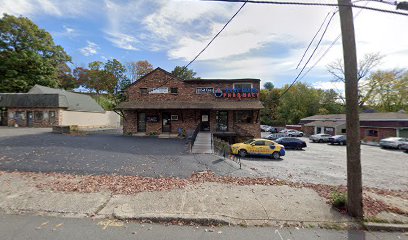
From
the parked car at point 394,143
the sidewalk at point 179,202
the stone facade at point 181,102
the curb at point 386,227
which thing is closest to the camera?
the curb at point 386,227

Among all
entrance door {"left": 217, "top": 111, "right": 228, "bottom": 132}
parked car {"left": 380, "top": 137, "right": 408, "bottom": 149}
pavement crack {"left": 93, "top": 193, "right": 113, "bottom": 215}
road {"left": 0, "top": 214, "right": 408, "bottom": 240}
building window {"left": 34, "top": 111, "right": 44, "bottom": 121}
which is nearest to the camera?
road {"left": 0, "top": 214, "right": 408, "bottom": 240}

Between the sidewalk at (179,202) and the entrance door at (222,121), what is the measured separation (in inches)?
574

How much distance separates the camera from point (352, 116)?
4758 millimetres

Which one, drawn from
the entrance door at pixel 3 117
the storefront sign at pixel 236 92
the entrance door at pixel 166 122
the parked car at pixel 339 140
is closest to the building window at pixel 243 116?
the storefront sign at pixel 236 92

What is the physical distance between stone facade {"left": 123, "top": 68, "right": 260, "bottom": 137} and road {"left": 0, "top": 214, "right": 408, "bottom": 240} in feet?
54.3

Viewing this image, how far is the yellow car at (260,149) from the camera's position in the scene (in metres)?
14.9

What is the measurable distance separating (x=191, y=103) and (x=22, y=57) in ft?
115

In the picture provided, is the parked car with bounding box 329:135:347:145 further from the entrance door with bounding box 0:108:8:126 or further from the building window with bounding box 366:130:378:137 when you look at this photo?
the entrance door with bounding box 0:108:8:126

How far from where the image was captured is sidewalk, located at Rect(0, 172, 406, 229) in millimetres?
4582

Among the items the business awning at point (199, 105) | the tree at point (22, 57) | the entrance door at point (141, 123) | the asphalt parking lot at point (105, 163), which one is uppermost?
the tree at point (22, 57)

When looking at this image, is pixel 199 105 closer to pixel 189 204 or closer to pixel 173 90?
pixel 173 90

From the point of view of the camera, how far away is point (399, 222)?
14.9 feet

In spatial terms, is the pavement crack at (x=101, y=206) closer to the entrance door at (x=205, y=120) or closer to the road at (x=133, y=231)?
the road at (x=133, y=231)

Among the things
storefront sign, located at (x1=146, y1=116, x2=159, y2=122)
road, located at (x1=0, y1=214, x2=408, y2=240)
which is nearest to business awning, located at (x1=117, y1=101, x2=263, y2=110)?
storefront sign, located at (x1=146, y1=116, x2=159, y2=122)
